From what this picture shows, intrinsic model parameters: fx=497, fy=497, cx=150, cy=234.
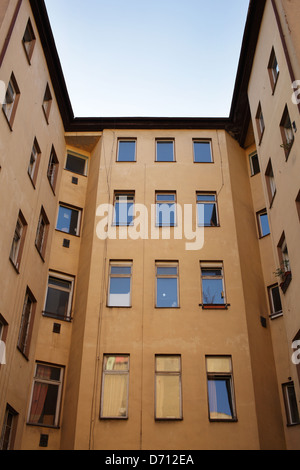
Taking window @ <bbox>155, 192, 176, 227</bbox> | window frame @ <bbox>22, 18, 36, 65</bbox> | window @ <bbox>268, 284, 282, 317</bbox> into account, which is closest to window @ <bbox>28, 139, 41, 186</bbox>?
window frame @ <bbox>22, 18, 36, 65</bbox>

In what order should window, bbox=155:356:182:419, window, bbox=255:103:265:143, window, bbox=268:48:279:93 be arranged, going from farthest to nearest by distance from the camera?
window, bbox=255:103:265:143 → window, bbox=268:48:279:93 → window, bbox=155:356:182:419

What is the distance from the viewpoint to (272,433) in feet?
52.5

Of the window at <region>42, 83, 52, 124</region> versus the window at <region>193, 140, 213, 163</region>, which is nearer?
the window at <region>42, 83, 52, 124</region>

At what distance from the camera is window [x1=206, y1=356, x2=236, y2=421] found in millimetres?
16250

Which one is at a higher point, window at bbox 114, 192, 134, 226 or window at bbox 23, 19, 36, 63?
window at bbox 23, 19, 36, 63

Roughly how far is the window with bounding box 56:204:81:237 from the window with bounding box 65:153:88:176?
2129 millimetres

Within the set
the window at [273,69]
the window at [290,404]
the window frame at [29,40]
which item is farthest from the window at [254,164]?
A: the window frame at [29,40]

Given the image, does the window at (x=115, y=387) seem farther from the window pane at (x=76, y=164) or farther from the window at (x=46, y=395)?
the window pane at (x=76, y=164)

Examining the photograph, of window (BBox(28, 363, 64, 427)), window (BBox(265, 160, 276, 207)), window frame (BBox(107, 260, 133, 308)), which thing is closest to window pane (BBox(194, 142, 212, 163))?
window (BBox(265, 160, 276, 207))

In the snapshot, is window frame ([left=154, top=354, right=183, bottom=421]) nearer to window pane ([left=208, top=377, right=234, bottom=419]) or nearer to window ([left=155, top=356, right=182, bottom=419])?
window ([left=155, top=356, right=182, bottom=419])

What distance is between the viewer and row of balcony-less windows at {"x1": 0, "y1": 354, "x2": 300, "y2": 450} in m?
16.3

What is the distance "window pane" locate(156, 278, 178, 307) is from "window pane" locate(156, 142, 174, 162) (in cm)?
634

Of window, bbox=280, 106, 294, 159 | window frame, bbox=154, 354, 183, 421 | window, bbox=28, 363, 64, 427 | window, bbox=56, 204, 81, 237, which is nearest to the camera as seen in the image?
window, bbox=280, 106, 294, 159

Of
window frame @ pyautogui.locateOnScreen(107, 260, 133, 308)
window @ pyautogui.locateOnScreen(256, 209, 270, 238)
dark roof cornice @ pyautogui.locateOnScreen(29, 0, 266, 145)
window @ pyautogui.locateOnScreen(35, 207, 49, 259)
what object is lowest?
window frame @ pyautogui.locateOnScreen(107, 260, 133, 308)
